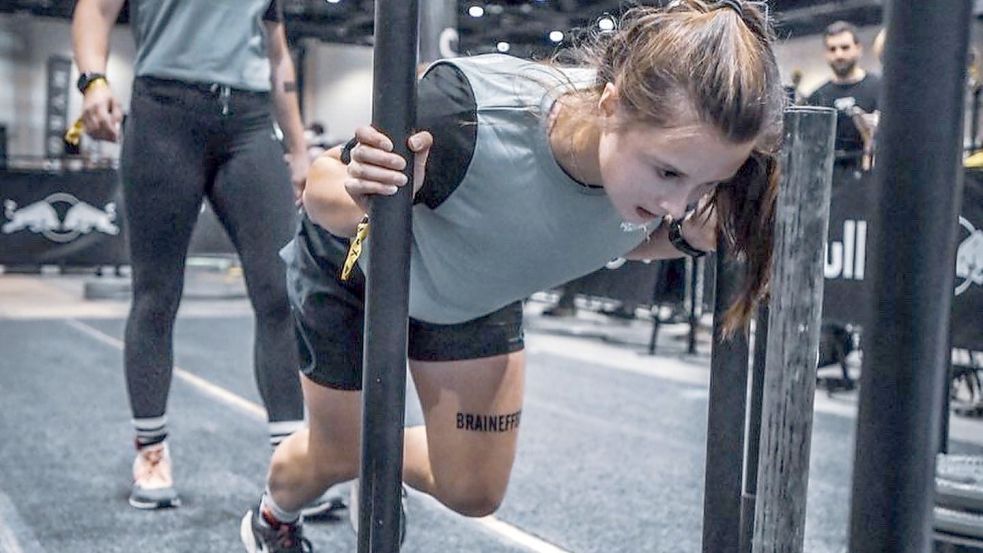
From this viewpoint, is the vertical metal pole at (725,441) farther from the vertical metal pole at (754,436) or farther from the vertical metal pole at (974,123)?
the vertical metal pole at (974,123)

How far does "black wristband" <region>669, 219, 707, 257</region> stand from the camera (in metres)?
1.33

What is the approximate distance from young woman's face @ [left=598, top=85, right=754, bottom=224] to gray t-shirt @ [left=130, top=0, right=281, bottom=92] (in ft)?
3.73

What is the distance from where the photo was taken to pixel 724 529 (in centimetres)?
102

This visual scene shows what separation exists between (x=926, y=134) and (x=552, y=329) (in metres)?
5.73

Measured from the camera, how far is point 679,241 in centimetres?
135

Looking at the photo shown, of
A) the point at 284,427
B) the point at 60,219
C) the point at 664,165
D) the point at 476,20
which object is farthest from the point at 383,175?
the point at 476,20

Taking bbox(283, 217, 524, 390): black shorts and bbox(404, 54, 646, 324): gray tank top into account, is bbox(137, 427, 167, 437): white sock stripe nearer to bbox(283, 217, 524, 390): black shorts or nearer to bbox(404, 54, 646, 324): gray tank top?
bbox(283, 217, 524, 390): black shorts

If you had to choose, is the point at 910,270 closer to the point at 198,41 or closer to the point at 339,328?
the point at 339,328

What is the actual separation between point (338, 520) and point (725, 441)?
1.28m

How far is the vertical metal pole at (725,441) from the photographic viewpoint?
1021 mm

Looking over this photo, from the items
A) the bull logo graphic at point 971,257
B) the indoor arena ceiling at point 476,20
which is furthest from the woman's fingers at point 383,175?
the indoor arena ceiling at point 476,20

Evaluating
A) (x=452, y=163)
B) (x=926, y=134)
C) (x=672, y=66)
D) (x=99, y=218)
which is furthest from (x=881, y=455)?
(x=99, y=218)

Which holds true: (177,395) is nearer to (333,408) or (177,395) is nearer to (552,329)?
(333,408)

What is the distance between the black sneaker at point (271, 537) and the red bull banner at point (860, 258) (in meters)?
1.77
